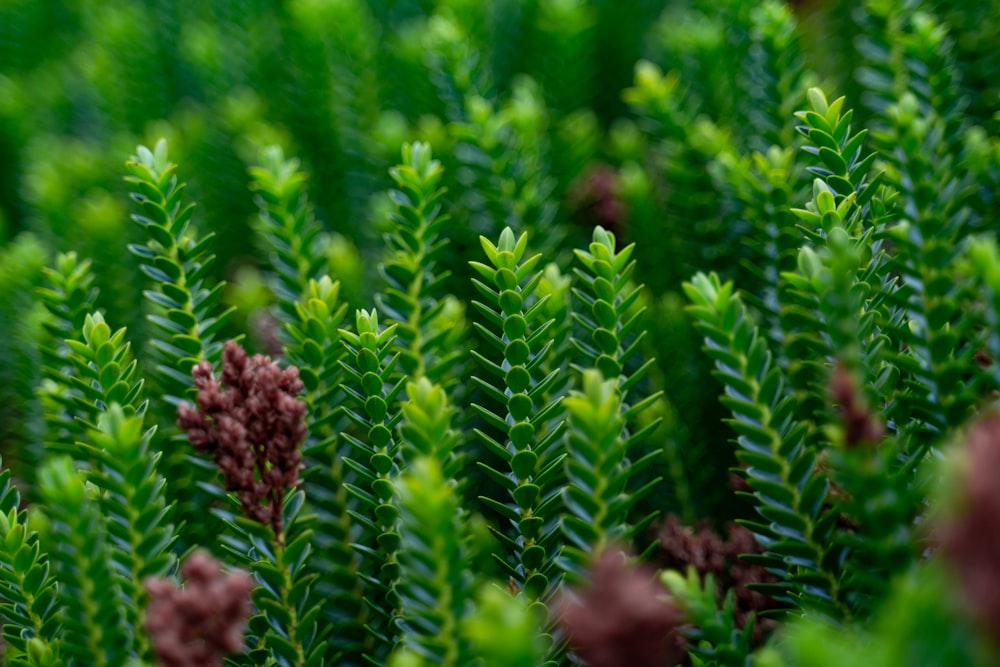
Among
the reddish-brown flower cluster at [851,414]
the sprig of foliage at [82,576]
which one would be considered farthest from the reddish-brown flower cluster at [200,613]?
the reddish-brown flower cluster at [851,414]

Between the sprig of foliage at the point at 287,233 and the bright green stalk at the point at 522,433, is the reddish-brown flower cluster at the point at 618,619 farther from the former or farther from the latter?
the sprig of foliage at the point at 287,233

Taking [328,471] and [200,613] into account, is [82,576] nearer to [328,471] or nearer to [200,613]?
[200,613]

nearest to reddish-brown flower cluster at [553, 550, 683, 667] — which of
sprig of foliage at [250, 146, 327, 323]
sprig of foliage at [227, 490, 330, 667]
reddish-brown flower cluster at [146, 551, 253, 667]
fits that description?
reddish-brown flower cluster at [146, 551, 253, 667]

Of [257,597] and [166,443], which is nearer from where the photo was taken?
[257,597]

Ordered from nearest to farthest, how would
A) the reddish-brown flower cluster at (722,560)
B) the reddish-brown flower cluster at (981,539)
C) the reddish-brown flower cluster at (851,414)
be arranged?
the reddish-brown flower cluster at (981,539) → the reddish-brown flower cluster at (851,414) → the reddish-brown flower cluster at (722,560)

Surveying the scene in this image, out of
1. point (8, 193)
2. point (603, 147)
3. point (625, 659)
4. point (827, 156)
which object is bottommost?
point (625, 659)

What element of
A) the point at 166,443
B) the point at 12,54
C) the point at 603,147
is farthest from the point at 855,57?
the point at 12,54

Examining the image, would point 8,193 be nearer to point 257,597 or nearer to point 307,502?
point 307,502

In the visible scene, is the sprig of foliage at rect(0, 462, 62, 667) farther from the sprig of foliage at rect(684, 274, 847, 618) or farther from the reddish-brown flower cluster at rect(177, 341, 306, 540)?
the sprig of foliage at rect(684, 274, 847, 618)

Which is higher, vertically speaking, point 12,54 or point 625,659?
point 12,54
